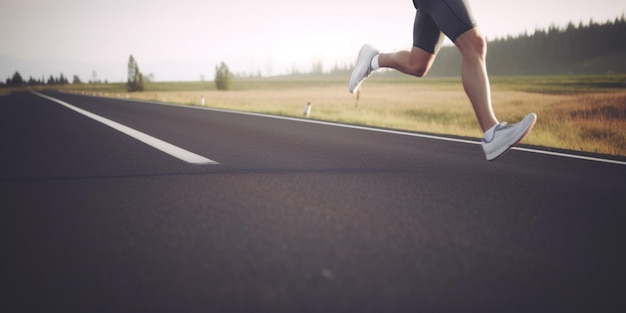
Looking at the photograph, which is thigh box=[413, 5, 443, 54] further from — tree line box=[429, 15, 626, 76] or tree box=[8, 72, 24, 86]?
tree box=[8, 72, 24, 86]

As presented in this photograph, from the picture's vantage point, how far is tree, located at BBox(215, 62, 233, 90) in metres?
90.1

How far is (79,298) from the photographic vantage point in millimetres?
1141

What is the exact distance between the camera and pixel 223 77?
295 feet

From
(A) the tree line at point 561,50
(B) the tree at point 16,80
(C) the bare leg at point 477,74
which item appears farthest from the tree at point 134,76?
(B) the tree at point 16,80

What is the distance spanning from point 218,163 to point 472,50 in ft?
7.65

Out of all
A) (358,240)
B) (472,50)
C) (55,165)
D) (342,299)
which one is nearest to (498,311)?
(342,299)

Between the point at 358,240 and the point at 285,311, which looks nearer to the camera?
the point at 285,311

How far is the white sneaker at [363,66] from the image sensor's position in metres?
4.23

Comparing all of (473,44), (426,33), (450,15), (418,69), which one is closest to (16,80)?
(418,69)

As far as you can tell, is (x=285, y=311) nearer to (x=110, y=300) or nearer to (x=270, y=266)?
(x=270, y=266)

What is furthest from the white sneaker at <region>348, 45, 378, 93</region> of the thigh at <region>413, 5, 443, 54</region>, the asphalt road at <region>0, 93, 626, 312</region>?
the asphalt road at <region>0, 93, 626, 312</region>

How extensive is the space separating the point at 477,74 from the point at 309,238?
2124 millimetres

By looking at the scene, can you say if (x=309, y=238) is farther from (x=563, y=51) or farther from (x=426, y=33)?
(x=563, y=51)

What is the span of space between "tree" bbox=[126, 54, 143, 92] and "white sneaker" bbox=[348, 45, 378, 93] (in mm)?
106891
